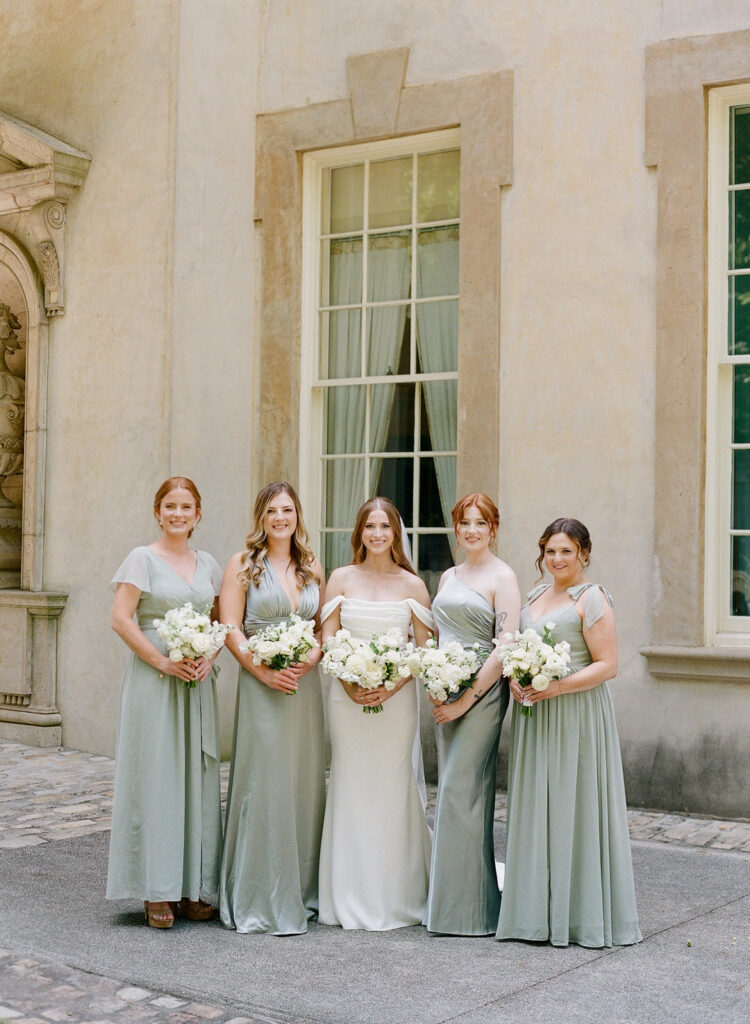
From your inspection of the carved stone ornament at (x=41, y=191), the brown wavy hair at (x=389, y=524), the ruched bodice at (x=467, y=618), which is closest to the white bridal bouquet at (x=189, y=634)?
the brown wavy hair at (x=389, y=524)

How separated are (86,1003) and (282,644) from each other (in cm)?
145

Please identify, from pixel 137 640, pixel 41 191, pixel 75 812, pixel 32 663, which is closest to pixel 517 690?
pixel 137 640

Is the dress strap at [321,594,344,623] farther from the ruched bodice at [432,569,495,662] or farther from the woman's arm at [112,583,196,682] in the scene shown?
the woman's arm at [112,583,196,682]

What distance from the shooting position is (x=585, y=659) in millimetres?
4695

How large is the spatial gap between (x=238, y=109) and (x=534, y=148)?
2.33 metres

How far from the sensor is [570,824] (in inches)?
180

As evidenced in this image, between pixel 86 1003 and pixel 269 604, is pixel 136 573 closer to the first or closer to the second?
pixel 269 604

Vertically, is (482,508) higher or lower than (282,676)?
higher

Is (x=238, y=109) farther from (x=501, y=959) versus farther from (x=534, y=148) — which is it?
(x=501, y=959)

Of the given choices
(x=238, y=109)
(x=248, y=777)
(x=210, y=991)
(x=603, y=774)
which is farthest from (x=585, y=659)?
(x=238, y=109)

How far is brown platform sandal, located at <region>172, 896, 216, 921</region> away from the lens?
4.93 metres

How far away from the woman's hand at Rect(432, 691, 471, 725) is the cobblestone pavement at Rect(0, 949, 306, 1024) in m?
1.36

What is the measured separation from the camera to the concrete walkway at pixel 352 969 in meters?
3.87

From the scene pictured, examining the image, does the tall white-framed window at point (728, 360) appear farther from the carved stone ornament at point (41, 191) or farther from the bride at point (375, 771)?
the carved stone ornament at point (41, 191)
